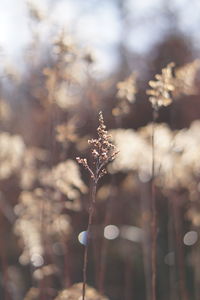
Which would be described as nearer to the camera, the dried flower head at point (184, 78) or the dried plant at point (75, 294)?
the dried plant at point (75, 294)

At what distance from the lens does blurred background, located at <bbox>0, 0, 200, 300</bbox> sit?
2.93 meters

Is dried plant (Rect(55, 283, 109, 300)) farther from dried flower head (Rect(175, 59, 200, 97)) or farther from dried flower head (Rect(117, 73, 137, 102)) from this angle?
dried flower head (Rect(175, 59, 200, 97))

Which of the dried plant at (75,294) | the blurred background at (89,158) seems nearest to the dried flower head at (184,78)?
the blurred background at (89,158)

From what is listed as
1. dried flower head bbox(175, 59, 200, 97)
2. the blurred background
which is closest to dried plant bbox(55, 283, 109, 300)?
the blurred background

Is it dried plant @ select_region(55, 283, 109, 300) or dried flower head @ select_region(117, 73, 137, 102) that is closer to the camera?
dried plant @ select_region(55, 283, 109, 300)

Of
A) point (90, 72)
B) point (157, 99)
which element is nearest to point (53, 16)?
point (90, 72)

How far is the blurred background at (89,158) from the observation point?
2.93m

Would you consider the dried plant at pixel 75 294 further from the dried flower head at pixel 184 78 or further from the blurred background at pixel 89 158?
the dried flower head at pixel 184 78

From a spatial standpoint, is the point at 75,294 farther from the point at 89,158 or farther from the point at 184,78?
the point at 89,158

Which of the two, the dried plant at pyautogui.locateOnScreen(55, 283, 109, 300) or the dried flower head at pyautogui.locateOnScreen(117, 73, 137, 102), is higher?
the dried flower head at pyautogui.locateOnScreen(117, 73, 137, 102)

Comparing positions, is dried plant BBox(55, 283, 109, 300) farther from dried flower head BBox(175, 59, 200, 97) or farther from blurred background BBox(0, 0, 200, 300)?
dried flower head BBox(175, 59, 200, 97)

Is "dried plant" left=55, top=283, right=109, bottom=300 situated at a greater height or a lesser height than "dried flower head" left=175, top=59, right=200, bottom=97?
lesser

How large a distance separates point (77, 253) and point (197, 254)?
8.17 ft

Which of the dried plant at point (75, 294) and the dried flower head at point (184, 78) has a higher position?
the dried flower head at point (184, 78)
